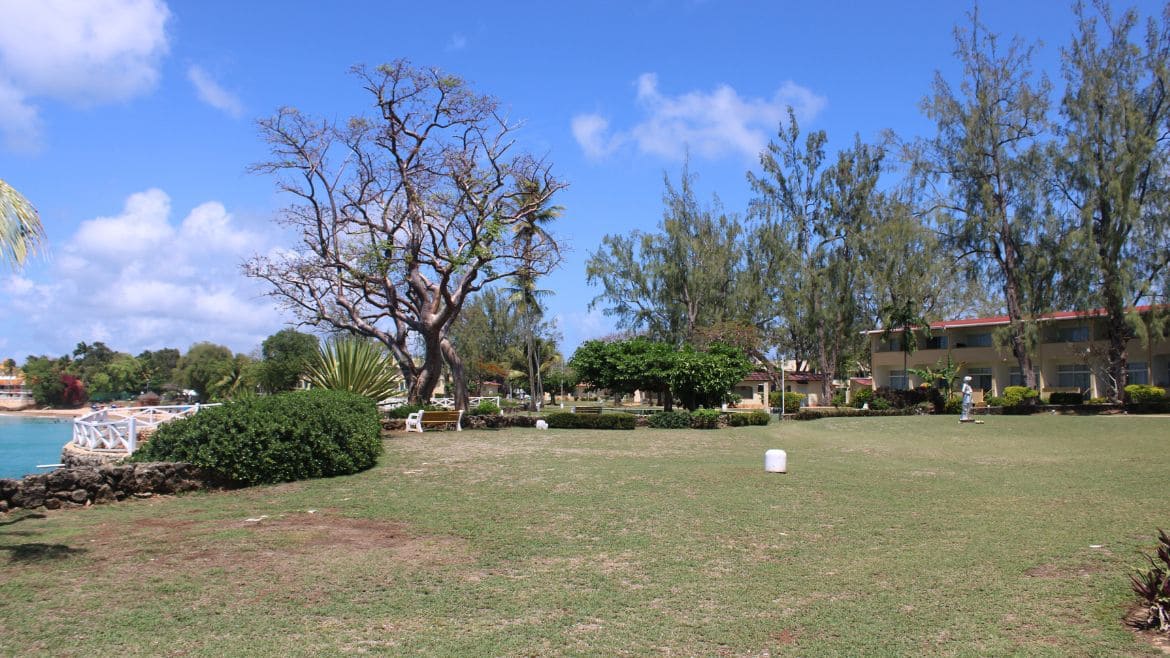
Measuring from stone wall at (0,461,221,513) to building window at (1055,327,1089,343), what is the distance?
4526 centimetres

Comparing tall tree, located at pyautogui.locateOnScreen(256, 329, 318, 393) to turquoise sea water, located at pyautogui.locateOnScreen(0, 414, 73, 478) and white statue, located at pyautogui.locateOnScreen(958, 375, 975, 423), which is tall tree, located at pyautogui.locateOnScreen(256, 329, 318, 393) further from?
white statue, located at pyautogui.locateOnScreen(958, 375, 975, 423)

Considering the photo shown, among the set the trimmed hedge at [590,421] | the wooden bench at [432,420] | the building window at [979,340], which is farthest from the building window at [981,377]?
the wooden bench at [432,420]

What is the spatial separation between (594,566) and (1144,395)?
3427 cm

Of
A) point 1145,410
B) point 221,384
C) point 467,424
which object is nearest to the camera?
point 467,424

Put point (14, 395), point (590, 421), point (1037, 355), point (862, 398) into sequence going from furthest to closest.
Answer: point (14, 395)
point (862, 398)
point (1037, 355)
point (590, 421)

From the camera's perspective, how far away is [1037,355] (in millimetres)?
41750

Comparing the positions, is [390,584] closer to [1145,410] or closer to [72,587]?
[72,587]

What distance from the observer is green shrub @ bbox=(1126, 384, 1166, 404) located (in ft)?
104

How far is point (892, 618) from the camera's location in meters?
6.04

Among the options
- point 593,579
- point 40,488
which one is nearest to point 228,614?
point 593,579

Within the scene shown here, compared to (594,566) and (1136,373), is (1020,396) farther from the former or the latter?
(594,566)

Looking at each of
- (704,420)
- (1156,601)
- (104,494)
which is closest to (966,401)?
(704,420)

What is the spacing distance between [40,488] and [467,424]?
614 inches

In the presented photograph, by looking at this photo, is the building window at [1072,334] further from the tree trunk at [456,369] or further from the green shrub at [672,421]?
the tree trunk at [456,369]
